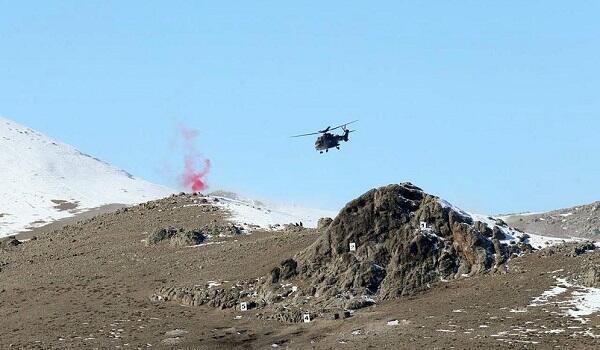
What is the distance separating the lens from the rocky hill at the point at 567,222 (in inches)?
5994

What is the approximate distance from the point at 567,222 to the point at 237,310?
88.2 meters

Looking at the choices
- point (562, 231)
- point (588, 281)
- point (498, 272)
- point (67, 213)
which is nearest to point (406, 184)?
point (498, 272)

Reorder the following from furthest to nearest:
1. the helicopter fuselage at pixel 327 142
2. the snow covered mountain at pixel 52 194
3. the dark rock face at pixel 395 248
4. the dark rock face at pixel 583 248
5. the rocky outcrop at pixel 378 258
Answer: the snow covered mountain at pixel 52 194
the helicopter fuselage at pixel 327 142
the dark rock face at pixel 583 248
the dark rock face at pixel 395 248
the rocky outcrop at pixel 378 258

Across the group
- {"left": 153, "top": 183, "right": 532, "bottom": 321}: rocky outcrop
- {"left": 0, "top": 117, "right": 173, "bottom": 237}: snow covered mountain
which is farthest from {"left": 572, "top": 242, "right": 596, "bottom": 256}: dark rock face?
{"left": 0, "top": 117, "right": 173, "bottom": 237}: snow covered mountain

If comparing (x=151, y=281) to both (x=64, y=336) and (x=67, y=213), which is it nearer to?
(x=64, y=336)

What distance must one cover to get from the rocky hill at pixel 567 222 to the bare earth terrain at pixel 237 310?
202 ft

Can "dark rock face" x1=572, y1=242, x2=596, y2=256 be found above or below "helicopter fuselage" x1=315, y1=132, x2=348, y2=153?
below

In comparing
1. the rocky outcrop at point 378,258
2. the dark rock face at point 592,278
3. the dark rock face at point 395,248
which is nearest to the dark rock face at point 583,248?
the rocky outcrop at point 378,258

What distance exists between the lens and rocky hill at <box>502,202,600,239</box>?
152m

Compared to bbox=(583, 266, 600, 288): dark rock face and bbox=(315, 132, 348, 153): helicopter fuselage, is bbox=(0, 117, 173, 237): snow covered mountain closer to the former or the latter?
bbox=(315, 132, 348, 153): helicopter fuselage

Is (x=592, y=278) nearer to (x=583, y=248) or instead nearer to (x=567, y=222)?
(x=583, y=248)

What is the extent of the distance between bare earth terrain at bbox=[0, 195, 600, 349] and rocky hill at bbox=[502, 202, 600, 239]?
61.4 m

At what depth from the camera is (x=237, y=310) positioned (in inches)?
3187

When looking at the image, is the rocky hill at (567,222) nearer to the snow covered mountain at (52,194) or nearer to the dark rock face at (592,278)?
the snow covered mountain at (52,194)
